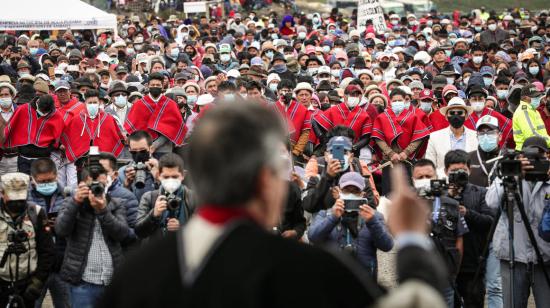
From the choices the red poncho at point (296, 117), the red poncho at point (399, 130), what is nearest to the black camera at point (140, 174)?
the red poncho at point (296, 117)

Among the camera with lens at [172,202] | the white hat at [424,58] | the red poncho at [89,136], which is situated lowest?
the white hat at [424,58]

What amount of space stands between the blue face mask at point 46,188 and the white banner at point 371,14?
1933cm

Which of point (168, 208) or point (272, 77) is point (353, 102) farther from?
point (168, 208)

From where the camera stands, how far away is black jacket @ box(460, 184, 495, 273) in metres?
8.88

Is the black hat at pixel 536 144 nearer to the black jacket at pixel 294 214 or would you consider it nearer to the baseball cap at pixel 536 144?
the baseball cap at pixel 536 144

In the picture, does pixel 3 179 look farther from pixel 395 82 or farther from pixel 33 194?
pixel 395 82

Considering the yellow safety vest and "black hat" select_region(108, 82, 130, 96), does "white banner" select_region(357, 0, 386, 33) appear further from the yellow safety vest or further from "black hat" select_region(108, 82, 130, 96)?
the yellow safety vest

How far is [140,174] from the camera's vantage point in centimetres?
963

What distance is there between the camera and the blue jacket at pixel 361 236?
7.95 meters

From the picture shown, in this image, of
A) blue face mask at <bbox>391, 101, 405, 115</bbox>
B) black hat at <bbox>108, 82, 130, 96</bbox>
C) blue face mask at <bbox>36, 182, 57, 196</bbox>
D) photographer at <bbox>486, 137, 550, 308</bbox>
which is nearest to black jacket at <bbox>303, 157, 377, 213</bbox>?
photographer at <bbox>486, 137, 550, 308</bbox>

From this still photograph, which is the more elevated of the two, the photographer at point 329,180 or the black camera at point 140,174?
the photographer at point 329,180

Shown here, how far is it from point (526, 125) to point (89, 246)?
6092mm

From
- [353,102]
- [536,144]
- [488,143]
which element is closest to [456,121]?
[488,143]

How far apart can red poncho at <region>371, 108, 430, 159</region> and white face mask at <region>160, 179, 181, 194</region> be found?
5350 millimetres
